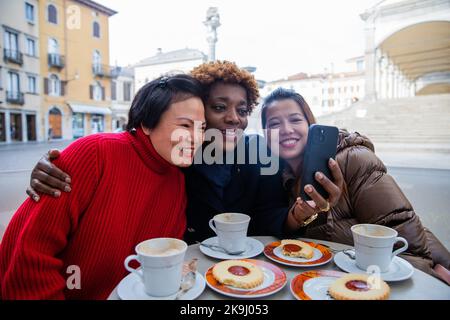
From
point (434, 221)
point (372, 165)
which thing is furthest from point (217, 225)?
point (434, 221)

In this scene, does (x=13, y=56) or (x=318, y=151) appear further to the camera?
(x=13, y=56)

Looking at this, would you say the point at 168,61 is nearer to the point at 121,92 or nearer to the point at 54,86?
the point at 121,92

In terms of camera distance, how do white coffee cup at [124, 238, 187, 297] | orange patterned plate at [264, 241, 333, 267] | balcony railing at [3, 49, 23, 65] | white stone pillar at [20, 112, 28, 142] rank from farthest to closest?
white stone pillar at [20, 112, 28, 142] → balcony railing at [3, 49, 23, 65] → orange patterned plate at [264, 241, 333, 267] → white coffee cup at [124, 238, 187, 297]

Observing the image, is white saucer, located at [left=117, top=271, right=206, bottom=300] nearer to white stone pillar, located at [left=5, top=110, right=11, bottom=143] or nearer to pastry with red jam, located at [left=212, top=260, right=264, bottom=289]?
pastry with red jam, located at [left=212, top=260, right=264, bottom=289]

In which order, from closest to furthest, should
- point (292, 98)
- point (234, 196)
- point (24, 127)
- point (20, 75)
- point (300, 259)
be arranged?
point (300, 259)
point (234, 196)
point (292, 98)
point (20, 75)
point (24, 127)

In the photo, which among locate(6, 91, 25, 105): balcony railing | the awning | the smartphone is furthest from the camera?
the awning

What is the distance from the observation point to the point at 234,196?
154 cm

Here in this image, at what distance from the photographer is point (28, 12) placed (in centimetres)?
1220

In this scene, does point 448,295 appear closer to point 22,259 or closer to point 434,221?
point 22,259

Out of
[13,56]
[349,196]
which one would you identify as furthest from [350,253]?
[13,56]

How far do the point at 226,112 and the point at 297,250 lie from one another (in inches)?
31.0

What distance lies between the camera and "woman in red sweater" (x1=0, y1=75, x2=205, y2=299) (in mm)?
957

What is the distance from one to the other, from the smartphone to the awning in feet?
51.9

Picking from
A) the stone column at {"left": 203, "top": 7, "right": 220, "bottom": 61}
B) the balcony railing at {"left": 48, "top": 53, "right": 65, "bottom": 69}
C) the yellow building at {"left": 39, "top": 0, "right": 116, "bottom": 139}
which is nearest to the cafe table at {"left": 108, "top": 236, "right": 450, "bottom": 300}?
the stone column at {"left": 203, "top": 7, "right": 220, "bottom": 61}
